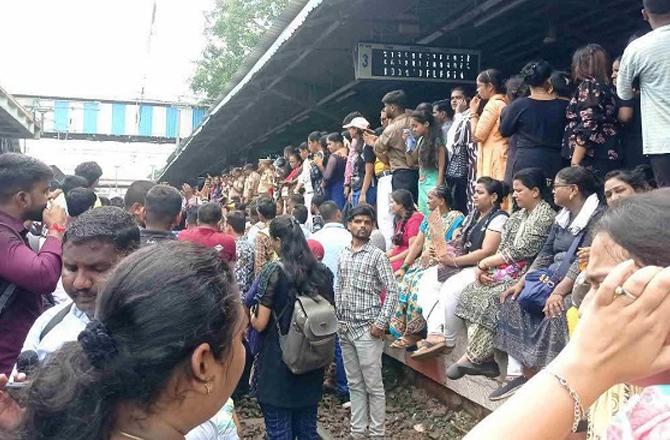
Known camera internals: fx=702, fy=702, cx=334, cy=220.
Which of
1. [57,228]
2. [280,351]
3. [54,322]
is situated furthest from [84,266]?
[280,351]

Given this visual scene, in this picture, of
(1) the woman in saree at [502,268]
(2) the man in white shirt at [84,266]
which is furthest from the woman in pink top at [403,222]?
(2) the man in white shirt at [84,266]

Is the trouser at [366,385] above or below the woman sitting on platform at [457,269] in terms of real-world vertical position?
below

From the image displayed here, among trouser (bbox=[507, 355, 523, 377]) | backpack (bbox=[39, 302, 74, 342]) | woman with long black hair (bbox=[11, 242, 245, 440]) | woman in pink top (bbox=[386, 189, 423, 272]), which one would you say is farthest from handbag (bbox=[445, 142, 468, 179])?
woman with long black hair (bbox=[11, 242, 245, 440])

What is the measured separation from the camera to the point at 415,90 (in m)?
8.81

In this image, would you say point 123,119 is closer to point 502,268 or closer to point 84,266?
point 502,268

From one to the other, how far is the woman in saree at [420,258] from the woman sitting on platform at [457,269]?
0.36 ft

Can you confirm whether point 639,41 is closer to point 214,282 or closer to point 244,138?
point 214,282

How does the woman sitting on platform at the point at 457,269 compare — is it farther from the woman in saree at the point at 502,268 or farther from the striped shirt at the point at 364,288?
the striped shirt at the point at 364,288

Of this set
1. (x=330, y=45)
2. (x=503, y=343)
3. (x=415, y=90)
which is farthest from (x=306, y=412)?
(x=415, y=90)

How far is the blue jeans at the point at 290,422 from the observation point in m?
4.32

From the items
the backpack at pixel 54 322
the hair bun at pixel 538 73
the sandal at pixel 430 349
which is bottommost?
the sandal at pixel 430 349

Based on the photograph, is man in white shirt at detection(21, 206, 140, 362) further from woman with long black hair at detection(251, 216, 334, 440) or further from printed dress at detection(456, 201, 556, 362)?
printed dress at detection(456, 201, 556, 362)

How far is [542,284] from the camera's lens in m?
4.18

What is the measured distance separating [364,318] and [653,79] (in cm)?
268
